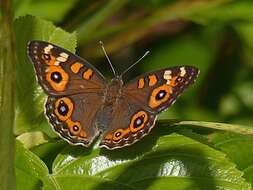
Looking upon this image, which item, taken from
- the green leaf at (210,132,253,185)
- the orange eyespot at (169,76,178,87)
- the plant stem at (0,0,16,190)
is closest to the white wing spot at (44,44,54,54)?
A: the orange eyespot at (169,76,178,87)

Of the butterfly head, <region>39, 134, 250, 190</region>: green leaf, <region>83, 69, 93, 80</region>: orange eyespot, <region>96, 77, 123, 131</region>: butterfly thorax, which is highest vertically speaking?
<region>83, 69, 93, 80</region>: orange eyespot

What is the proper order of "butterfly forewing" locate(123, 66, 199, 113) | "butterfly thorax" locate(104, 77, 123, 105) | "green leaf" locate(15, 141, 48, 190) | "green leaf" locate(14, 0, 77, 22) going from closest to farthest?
"green leaf" locate(15, 141, 48, 190), "butterfly forewing" locate(123, 66, 199, 113), "butterfly thorax" locate(104, 77, 123, 105), "green leaf" locate(14, 0, 77, 22)

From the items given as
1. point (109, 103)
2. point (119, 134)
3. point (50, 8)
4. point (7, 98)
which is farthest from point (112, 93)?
point (50, 8)

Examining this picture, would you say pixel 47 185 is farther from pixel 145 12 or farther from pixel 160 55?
pixel 160 55

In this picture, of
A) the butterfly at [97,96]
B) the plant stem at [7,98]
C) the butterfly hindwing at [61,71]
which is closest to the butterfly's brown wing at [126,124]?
the butterfly at [97,96]

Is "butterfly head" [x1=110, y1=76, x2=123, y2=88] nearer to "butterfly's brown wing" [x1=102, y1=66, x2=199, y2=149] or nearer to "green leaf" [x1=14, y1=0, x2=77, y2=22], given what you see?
"butterfly's brown wing" [x1=102, y1=66, x2=199, y2=149]

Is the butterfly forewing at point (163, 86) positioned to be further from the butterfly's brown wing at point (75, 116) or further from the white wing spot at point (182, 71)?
the butterfly's brown wing at point (75, 116)
